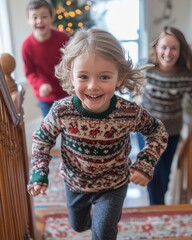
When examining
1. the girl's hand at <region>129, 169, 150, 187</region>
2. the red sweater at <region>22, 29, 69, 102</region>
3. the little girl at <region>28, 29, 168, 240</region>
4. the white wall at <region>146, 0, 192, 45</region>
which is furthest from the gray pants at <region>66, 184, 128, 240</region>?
the white wall at <region>146, 0, 192, 45</region>

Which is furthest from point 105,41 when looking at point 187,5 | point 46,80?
point 187,5

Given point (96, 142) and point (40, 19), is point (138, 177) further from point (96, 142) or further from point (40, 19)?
point (40, 19)

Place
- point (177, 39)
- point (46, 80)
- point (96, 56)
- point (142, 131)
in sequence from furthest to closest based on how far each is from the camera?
point (46, 80)
point (177, 39)
point (142, 131)
point (96, 56)

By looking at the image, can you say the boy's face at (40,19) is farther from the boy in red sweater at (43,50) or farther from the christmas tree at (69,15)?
the christmas tree at (69,15)

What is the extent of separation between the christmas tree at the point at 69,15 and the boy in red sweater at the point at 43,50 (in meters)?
1.00

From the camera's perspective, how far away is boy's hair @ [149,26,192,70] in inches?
85.1

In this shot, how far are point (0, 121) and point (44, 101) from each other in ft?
5.28

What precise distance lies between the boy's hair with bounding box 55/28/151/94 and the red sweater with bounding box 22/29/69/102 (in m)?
1.27

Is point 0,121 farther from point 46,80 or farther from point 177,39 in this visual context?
point 46,80

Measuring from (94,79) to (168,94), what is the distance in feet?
3.73

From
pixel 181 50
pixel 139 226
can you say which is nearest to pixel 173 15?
pixel 181 50

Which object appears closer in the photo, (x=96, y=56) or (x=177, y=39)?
(x=96, y=56)

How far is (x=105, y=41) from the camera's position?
1488 millimetres

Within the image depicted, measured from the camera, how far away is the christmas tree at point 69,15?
393cm
